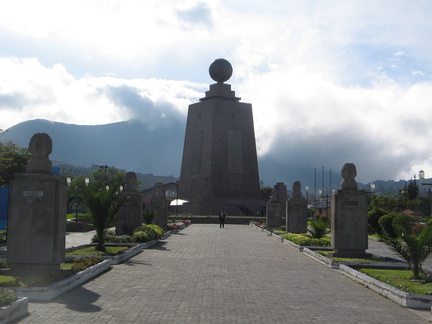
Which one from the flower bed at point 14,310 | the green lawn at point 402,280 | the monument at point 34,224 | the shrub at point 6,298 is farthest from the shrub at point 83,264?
the green lawn at point 402,280

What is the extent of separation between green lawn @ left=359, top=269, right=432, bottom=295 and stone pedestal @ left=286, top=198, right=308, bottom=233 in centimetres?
1348

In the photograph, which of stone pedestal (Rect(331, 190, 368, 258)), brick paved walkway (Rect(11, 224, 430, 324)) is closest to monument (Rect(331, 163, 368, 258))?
stone pedestal (Rect(331, 190, 368, 258))

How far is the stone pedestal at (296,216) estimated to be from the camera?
27250 mm

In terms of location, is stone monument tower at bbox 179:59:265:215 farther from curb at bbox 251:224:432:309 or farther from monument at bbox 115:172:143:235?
curb at bbox 251:224:432:309

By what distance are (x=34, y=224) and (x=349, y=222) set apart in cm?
919

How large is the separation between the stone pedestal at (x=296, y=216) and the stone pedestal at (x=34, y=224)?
56.1ft

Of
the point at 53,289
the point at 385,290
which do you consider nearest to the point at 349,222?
the point at 385,290

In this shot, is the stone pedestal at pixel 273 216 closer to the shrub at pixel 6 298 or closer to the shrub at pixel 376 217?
the shrub at pixel 376 217

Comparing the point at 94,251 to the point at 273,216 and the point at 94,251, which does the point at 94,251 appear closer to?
the point at 94,251

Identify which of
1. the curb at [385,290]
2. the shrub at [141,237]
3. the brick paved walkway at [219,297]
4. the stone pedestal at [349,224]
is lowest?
the brick paved walkway at [219,297]

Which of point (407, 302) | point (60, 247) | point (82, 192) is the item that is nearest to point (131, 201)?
point (82, 192)

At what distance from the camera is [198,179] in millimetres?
55969

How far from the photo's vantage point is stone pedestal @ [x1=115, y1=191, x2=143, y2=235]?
902 inches

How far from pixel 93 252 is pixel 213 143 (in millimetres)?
39095
